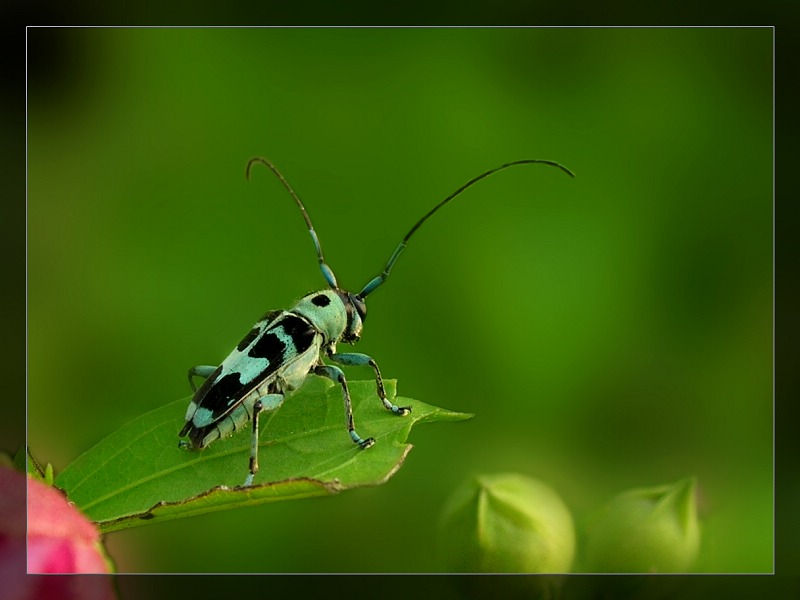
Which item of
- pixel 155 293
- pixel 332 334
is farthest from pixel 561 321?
pixel 155 293

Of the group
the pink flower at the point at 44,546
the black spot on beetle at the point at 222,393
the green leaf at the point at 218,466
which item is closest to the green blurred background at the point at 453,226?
the black spot on beetle at the point at 222,393

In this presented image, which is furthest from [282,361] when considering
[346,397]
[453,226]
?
[453,226]

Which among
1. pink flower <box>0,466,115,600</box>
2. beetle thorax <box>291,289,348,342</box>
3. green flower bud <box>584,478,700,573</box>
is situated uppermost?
beetle thorax <box>291,289,348,342</box>

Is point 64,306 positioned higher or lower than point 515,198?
lower

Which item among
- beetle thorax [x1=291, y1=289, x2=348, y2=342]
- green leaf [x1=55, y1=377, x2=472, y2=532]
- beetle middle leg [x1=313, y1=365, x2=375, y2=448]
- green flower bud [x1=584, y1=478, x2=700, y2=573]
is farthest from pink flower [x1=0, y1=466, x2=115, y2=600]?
beetle thorax [x1=291, y1=289, x2=348, y2=342]

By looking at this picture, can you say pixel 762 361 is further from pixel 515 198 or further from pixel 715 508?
pixel 715 508

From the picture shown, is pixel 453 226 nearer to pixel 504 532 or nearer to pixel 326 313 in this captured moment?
pixel 326 313

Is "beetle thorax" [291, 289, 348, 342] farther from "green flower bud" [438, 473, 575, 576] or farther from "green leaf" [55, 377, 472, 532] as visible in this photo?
"green flower bud" [438, 473, 575, 576]
